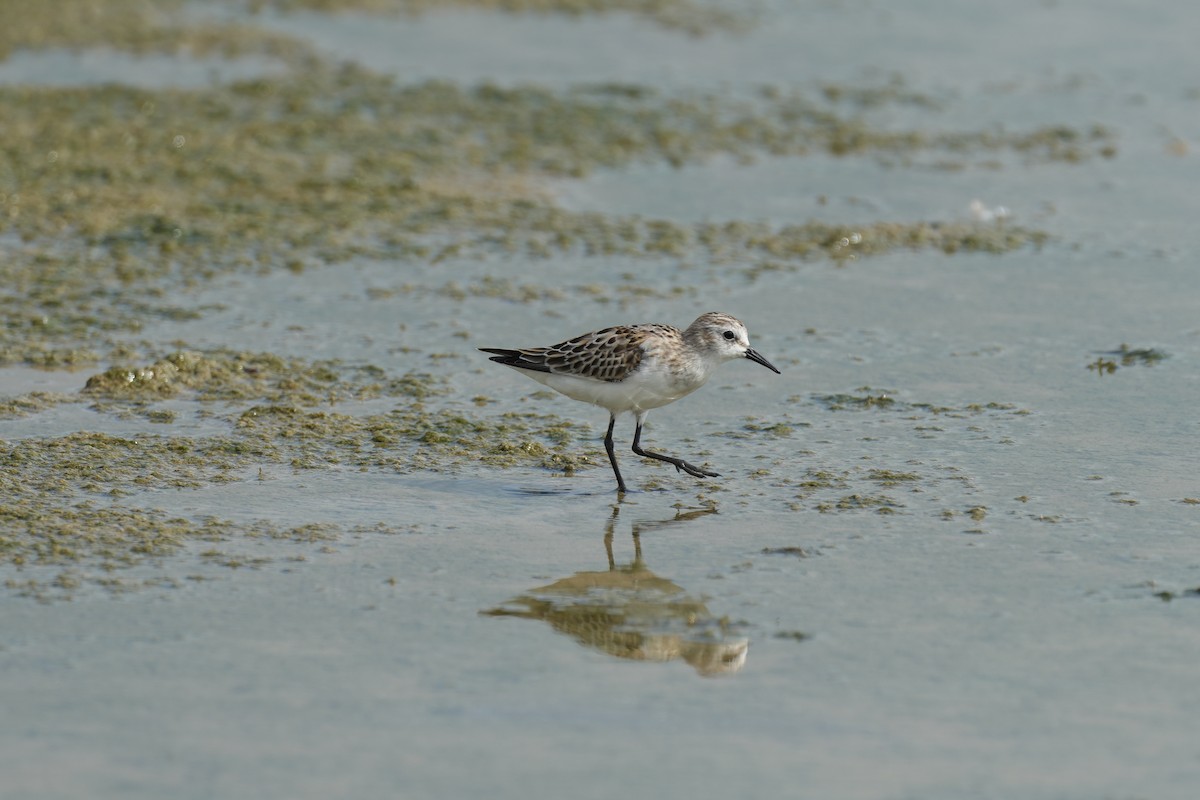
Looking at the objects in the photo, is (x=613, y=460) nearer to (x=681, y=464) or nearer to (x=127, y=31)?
(x=681, y=464)

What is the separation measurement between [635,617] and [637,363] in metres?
1.74

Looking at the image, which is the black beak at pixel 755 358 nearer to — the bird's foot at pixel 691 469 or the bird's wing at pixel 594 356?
the bird's wing at pixel 594 356

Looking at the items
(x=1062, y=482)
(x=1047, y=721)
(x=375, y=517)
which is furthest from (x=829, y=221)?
(x=1047, y=721)

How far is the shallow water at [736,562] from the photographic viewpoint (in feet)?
17.4

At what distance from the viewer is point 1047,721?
550 cm

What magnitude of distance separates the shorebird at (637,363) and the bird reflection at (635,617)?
1.14m

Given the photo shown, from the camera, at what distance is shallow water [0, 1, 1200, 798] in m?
5.30

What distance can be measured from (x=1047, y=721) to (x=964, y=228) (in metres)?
6.38

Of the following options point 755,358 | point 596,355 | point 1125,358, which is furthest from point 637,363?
point 1125,358

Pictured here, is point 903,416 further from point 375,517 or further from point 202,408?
point 202,408

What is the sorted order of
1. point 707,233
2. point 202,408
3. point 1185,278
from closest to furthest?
point 202,408
point 1185,278
point 707,233

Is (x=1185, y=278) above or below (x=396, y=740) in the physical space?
above

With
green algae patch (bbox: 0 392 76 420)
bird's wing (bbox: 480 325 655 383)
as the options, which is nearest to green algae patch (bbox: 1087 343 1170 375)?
bird's wing (bbox: 480 325 655 383)

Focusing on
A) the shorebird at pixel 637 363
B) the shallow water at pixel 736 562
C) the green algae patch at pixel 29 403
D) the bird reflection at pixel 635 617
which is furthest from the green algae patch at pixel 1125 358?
the green algae patch at pixel 29 403
